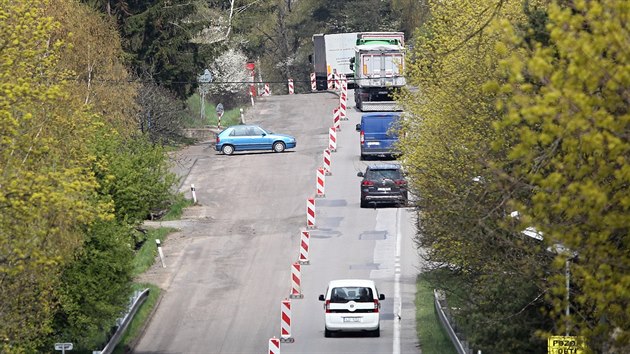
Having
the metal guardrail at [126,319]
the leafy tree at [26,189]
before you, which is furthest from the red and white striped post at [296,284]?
the leafy tree at [26,189]

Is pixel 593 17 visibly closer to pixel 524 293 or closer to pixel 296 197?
pixel 524 293

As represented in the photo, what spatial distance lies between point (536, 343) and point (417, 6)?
65696mm

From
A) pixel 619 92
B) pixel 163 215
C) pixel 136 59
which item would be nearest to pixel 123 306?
pixel 163 215

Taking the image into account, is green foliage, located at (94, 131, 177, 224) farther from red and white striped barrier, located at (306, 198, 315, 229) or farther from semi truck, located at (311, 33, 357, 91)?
semi truck, located at (311, 33, 357, 91)

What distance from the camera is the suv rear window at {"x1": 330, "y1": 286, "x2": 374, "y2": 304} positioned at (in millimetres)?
34219

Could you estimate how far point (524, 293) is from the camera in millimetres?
24312

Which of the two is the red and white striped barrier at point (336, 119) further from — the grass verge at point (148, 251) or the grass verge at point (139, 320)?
the grass verge at point (139, 320)

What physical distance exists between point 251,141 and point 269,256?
16.2 meters

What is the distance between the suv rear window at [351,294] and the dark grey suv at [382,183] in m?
13.4

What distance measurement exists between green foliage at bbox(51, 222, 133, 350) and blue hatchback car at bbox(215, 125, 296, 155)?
1025 inches

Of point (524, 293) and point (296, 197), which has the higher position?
point (524, 293)

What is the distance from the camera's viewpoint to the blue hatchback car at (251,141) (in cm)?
5981

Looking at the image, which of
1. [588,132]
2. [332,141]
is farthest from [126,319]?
[588,132]

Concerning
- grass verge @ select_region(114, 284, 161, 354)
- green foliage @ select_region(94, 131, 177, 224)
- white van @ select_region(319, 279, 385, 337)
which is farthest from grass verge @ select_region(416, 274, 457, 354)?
green foliage @ select_region(94, 131, 177, 224)
